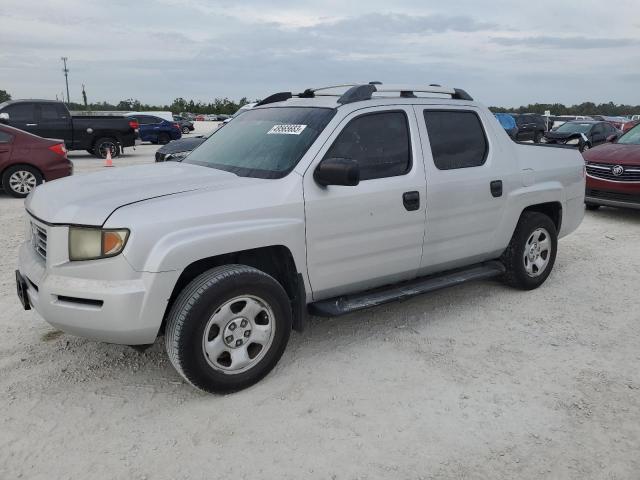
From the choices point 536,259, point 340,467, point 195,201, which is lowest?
point 340,467

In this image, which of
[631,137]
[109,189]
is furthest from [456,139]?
[631,137]

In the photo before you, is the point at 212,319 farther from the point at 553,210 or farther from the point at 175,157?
the point at 553,210

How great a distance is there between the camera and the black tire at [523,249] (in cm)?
498

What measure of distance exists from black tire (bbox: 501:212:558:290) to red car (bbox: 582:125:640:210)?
12.9ft

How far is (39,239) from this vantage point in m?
3.42

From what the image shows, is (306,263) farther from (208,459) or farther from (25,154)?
(25,154)

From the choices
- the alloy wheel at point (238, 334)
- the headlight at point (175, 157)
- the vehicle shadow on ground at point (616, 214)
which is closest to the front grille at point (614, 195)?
the vehicle shadow on ground at point (616, 214)

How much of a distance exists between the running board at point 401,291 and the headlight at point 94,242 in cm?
137

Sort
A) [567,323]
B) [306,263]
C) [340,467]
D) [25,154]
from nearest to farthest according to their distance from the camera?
[340,467] → [306,263] → [567,323] → [25,154]

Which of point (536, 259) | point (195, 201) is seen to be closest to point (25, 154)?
point (195, 201)

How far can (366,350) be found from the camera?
4.00 m

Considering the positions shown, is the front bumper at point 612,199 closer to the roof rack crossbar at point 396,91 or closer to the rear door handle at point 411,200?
the roof rack crossbar at point 396,91

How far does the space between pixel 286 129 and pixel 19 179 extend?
7986 mm

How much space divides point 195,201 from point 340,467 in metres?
1.64
